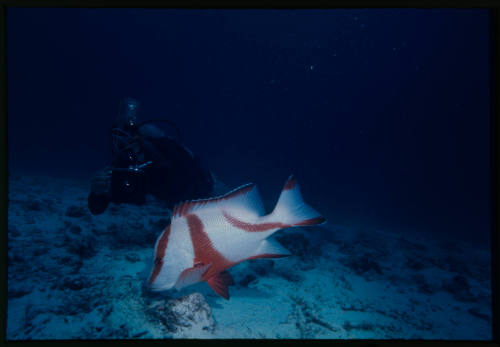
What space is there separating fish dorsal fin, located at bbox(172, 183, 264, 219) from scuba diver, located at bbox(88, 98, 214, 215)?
137 centimetres

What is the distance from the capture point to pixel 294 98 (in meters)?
66.9

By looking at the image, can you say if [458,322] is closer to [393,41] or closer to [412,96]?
[393,41]

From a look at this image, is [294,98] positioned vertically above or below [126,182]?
above

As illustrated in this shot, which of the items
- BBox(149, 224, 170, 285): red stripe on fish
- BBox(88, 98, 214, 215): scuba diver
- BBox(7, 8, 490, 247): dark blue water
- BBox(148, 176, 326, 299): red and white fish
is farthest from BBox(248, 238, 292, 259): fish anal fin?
BBox(7, 8, 490, 247): dark blue water

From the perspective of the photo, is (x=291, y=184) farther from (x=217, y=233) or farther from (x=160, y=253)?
(x=160, y=253)

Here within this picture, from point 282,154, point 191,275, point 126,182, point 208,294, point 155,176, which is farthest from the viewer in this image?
point 282,154

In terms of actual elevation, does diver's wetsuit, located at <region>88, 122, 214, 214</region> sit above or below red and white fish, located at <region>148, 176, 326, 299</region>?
above

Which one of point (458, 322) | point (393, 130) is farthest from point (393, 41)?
point (458, 322)

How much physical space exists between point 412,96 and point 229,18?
35.6 m

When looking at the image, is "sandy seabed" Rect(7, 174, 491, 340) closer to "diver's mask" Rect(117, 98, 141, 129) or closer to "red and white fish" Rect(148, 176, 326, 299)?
"red and white fish" Rect(148, 176, 326, 299)

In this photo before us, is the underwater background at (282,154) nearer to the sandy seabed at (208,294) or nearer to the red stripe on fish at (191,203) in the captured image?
the sandy seabed at (208,294)

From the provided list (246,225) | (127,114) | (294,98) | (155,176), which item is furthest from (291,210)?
(294,98)

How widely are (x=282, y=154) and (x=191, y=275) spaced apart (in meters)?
53.3

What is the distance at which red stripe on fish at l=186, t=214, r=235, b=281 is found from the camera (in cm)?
116
